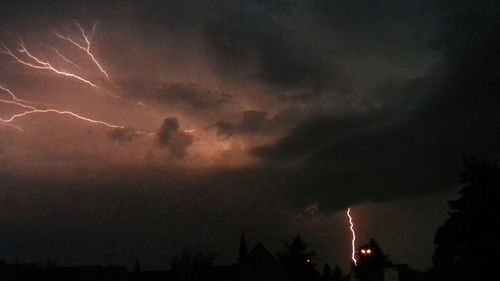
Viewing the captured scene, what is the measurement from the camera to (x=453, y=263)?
35.7m

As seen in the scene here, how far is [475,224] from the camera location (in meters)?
32.2

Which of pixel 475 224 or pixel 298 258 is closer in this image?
pixel 475 224

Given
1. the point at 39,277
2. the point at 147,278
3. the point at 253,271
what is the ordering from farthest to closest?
the point at 147,278 < the point at 253,271 < the point at 39,277

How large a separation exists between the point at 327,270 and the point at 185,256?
154 feet

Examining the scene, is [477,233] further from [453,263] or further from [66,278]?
[66,278]

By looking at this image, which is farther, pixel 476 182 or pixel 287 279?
pixel 287 279

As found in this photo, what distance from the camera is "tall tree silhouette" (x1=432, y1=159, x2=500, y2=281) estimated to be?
103 ft

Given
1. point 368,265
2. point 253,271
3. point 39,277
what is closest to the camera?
point 39,277

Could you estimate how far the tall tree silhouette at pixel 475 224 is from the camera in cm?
3141

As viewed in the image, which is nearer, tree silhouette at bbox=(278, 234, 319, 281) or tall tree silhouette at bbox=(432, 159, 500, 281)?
tall tree silhouette at bbox=(432, 159, 500, 281)

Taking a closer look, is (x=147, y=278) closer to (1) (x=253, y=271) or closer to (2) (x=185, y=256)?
(2) (x=185, y=256)

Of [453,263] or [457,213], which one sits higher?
[457,213]

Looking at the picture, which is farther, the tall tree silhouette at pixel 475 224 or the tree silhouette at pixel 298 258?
the tree silhouette at pixel 298 258

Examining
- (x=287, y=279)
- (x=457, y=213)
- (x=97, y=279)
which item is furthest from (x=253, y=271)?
(x=457, y=213)
